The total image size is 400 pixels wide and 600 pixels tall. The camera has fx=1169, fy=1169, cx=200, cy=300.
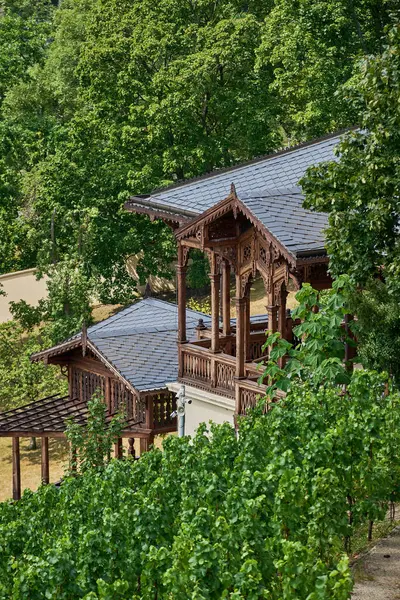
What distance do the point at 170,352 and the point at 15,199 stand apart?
67.0 feet

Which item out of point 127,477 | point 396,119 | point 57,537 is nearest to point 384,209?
point 396,119

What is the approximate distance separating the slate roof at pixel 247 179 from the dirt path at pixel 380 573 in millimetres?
9659

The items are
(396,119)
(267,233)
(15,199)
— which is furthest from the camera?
(15,199)

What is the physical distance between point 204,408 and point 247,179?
4872mm

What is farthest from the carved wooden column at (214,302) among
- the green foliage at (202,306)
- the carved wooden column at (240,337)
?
the green foliage at (202,306)

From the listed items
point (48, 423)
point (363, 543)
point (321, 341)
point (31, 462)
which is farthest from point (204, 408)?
point (31, 462)

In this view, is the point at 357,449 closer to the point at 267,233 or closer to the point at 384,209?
the point at 384,209

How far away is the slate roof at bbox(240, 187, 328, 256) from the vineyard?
394 centimetres

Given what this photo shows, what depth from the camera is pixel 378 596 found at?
1378cm

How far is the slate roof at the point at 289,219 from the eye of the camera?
20109 mm

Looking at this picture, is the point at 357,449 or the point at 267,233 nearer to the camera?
the point at 357,449

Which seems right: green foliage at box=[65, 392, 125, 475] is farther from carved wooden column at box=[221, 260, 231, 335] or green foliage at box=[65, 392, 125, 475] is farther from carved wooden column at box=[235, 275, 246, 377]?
carved wooden column at box=[221, 260, 231, 335]

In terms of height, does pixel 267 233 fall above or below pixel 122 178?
below

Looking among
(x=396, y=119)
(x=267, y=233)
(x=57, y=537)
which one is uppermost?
(x=396, y=119)
